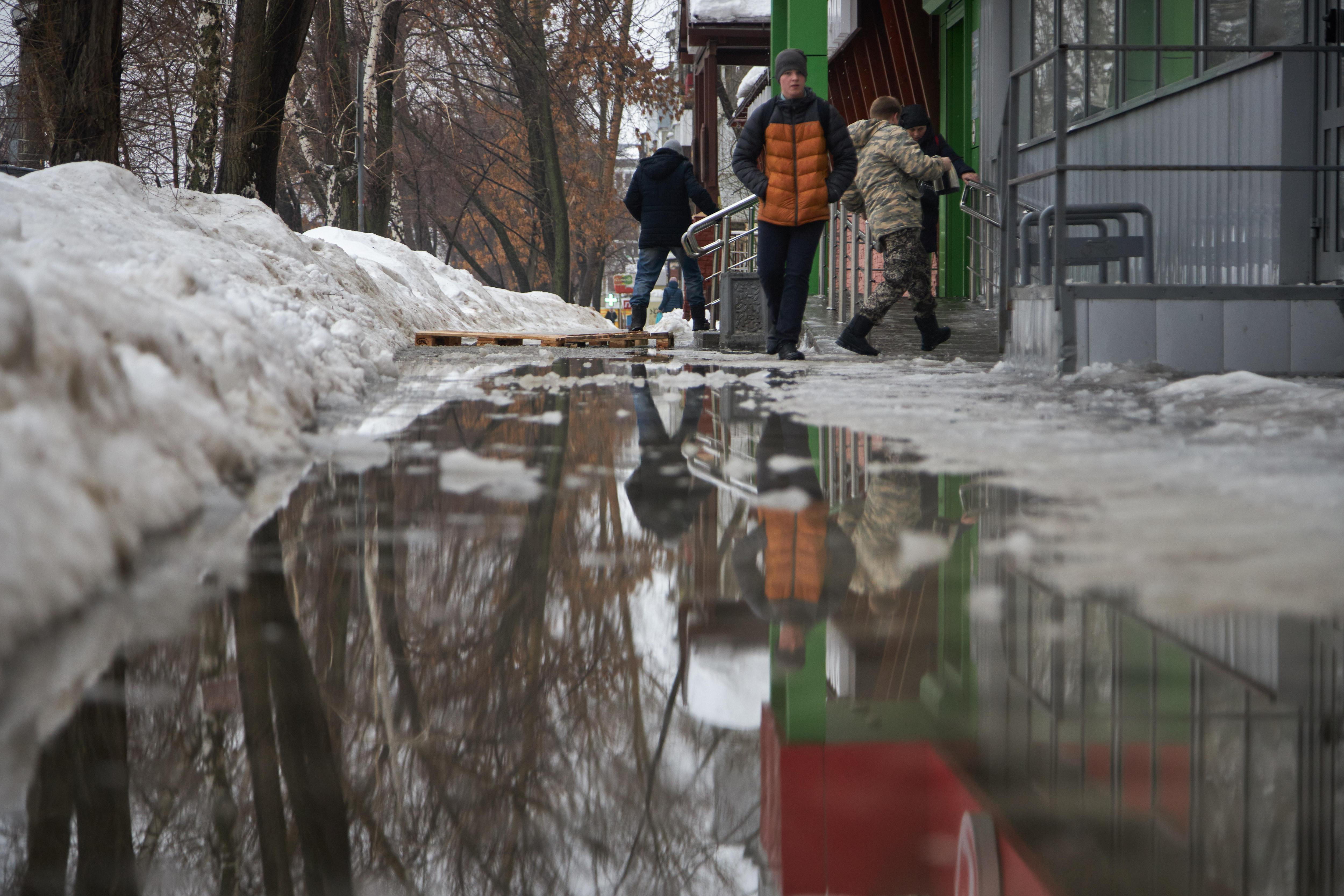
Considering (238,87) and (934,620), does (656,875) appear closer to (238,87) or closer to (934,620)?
(934,620)

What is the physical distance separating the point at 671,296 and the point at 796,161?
75.8ft

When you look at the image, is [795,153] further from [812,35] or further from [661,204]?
[661,204]

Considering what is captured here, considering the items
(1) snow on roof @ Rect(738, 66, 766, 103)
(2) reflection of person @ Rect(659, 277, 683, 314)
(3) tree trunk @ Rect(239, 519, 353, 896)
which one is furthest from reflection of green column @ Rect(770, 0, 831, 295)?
(2) reflection of person @ Rect(659, 277, 683, 314)

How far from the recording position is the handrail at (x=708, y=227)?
11367mm

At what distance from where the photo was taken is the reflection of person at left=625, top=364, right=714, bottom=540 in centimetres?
309

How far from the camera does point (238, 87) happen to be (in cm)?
1276

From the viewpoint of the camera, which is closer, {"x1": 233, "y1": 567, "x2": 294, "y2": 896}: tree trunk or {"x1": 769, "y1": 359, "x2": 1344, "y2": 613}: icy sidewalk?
{"x1": 233, "y1": 567, "x2": 294, "y2": 896}: tree trunk

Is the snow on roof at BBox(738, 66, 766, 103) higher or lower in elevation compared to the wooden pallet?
higher

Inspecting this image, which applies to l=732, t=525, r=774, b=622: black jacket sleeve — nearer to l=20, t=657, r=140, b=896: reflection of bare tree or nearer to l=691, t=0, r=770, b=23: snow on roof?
l=20, t=657, r=140, b=896: reflection of bare tree

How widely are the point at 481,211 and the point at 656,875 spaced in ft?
122

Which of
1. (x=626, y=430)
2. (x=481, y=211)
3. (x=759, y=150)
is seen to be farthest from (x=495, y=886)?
(x=481, y=211)

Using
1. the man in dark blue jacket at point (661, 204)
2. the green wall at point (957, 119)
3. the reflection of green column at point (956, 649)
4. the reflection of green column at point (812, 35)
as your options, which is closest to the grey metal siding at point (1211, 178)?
the reflection of green column at point (812, 35)

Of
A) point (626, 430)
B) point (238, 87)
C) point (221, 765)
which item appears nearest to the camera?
point (221, 765)

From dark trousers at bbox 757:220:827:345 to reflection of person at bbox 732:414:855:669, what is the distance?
5.43 m
